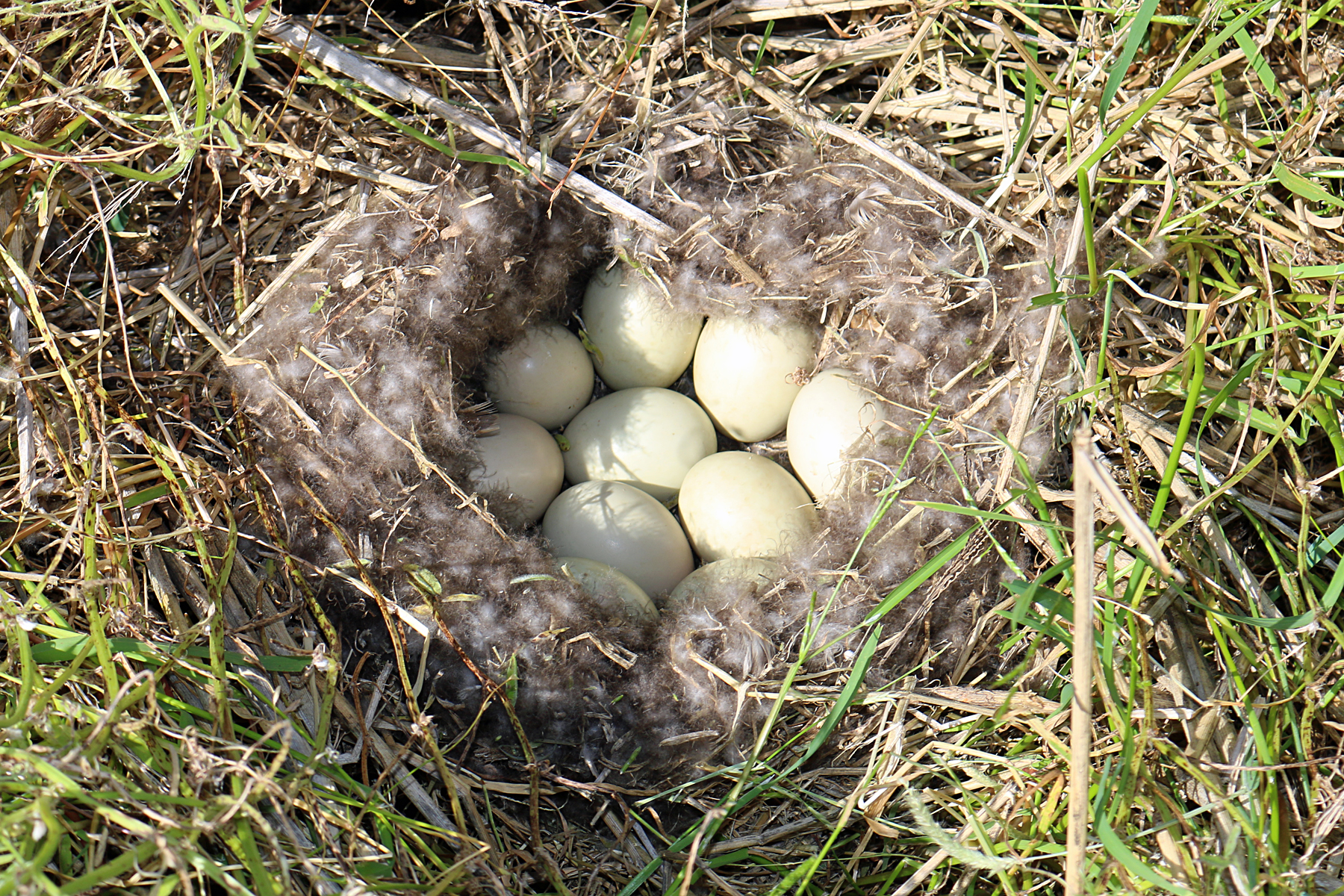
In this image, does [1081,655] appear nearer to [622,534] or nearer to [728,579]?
[728,579]

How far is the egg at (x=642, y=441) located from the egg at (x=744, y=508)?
2.7 inches

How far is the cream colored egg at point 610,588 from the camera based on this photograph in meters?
1.71

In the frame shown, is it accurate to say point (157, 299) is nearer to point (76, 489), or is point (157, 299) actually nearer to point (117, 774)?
point (76, 489)

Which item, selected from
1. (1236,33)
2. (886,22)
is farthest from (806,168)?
(1236,33)

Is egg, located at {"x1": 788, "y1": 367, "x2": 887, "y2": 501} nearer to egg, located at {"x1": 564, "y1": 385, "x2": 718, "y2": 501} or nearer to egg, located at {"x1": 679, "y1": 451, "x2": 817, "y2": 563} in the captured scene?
egg, located at {"x1": 679, "y1": 451, "x2": 817, "y2": 563}

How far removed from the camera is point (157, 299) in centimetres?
170

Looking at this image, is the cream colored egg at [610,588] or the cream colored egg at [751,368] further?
the cream colored egg at [751,368]

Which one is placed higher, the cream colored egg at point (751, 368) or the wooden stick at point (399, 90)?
the wooden stick at point (399, 90)

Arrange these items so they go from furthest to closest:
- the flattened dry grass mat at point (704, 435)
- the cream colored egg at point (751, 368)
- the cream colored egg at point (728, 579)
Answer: the cream colored egg at point (751, 368)
the cream colored egg at point (728, 579)
the flattened dry grass mat at point (704, 435)

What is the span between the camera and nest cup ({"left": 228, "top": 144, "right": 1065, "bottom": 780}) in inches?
62.4

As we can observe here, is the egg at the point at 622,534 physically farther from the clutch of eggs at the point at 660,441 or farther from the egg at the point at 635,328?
the egg at the point at 635,328

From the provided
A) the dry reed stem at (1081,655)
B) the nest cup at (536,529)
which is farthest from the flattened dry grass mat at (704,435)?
the dry reed stem at (1081,655)

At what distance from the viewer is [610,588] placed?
1.73 m

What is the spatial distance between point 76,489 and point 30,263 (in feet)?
1.46
